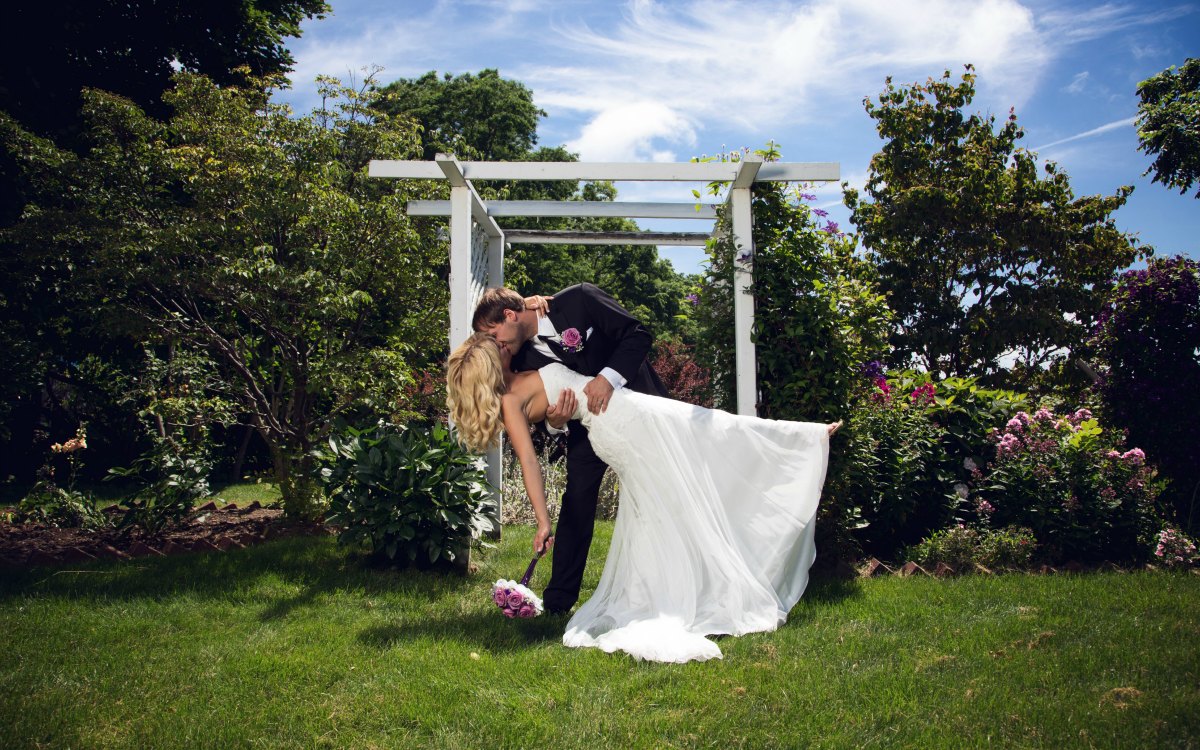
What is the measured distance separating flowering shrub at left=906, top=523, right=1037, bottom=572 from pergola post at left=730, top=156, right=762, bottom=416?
1.50 meters

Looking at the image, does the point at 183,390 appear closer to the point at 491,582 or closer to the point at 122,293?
the point at 122,293

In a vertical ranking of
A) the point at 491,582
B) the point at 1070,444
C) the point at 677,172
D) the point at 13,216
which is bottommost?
the point at 491,582

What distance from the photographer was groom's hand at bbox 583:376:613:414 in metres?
4.07

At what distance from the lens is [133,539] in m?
5.99

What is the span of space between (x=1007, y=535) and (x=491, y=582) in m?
3.44

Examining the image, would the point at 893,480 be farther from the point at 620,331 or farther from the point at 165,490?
the point at 165,490

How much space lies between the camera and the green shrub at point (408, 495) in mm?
4828

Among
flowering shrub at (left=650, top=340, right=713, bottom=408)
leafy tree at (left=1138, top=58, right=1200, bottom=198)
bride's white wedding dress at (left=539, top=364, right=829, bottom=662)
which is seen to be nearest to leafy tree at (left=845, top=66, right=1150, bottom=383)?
leafy tree at (left=1138, top=58, right=1200, bottom=198)

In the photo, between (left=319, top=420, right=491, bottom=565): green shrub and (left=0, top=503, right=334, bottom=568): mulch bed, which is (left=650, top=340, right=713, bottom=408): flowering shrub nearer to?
(left=319, top=420, right=491, bottom=565): green shrub

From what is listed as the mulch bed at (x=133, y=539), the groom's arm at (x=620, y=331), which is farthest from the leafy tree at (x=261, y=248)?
the groom's arm at (x=620, y=331)

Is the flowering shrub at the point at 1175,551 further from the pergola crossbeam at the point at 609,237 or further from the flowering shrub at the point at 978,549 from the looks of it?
the pergola crossbeam at the point at 609,237

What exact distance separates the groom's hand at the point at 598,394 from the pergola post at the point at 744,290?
4.51ft

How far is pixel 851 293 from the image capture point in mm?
5352

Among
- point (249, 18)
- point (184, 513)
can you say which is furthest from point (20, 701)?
point (249, 18)
